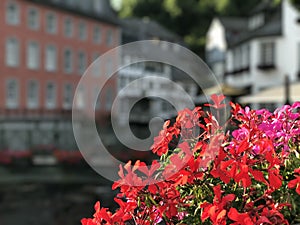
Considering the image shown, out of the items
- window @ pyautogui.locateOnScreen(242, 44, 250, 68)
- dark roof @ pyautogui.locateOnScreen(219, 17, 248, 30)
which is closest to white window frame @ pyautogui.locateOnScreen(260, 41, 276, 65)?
window @ pyautogui.locateOnScreen(242, 44, 250, 68)

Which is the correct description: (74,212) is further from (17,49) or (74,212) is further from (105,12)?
(105,12)

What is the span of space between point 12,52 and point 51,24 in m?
5.15

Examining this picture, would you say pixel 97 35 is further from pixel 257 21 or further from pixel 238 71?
pixel 238 71

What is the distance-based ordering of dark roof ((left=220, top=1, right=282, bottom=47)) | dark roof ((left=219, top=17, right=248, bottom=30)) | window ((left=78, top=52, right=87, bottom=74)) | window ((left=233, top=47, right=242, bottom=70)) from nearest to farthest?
dark roof ((left=220, top=1, right=282, bottom=47)), window ((left=233, top=47, right=242, bottom=70)), window ((left=78, top=52, right=87, bottom=74)), dark roof ((left=219, top=17, right=248, bottom=30))

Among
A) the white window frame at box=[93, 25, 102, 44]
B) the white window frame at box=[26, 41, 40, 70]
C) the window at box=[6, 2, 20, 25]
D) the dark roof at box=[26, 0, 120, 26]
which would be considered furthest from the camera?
the white window frame at box=[93, 25, 102, 44]

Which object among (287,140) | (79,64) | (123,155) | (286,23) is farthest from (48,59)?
(287,140)

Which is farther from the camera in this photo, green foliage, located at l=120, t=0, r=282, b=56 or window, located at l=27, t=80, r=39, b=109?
green foliage, located at l=120, t=0, r=282, b=56

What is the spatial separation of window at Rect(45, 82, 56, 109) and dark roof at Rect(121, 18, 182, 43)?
10960 mm

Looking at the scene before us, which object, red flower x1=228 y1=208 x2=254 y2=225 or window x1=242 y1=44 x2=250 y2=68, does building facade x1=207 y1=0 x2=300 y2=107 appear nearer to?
window x1=242 y1=44 x2=250 y2=68

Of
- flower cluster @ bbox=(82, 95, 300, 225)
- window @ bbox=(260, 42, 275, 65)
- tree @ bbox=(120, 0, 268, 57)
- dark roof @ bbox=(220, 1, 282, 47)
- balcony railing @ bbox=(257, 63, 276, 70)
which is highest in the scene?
tree @ bbox=(120, 0, 268, 57)

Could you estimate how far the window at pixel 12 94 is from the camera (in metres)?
39.9

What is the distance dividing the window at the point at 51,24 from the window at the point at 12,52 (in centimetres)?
429

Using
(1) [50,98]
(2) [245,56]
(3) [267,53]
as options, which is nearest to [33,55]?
(1) [50,98]

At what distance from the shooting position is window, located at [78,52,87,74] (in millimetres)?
47844
